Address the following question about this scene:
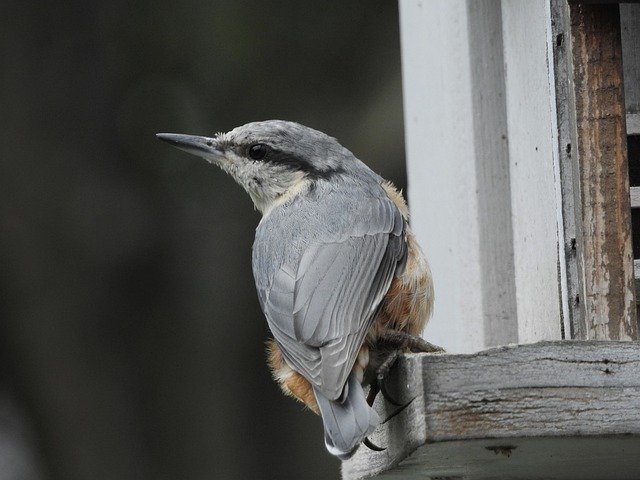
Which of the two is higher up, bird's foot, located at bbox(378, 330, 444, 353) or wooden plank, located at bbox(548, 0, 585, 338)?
wooden plank, located at bbox(548, 0, 585, 338)

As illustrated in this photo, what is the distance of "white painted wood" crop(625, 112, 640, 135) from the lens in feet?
10.1

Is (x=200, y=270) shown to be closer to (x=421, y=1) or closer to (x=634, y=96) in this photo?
(x=421, y=1)

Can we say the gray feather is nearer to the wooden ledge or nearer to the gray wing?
the gray wing

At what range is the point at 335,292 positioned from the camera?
119 inches

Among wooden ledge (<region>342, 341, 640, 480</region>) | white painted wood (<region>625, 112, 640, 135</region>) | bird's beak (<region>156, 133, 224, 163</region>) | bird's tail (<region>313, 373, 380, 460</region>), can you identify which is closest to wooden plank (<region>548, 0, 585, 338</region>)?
white painted wood (<region>625, 112, 640, 135</region>)

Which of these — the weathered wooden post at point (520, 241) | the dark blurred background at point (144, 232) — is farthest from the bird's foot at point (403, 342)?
the dark blurred background at point (144, 232)

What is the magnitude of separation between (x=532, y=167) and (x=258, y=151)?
0.97 m

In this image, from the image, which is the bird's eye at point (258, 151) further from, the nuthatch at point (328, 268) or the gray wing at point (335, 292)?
the gray wing at point (335, 292)

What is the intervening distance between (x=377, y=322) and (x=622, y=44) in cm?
88

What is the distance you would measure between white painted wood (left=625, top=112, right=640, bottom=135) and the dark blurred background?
356cm

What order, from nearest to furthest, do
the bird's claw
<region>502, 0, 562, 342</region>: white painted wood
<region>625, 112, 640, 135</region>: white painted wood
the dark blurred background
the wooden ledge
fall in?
the wooden ledge → the bird's claw → <region>625, 112, 640, 135</region>: white painted wood → <region>502, 0, 562, 342</region>: white painted wood → the dark blurred background

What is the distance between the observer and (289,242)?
3.47m

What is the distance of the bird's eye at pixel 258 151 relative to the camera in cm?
415

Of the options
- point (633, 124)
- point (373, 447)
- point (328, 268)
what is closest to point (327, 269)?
point (328, 268)
